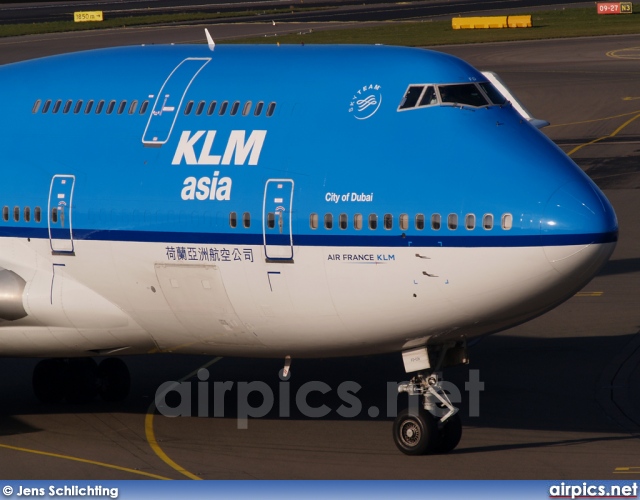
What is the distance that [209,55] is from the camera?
2611 cm

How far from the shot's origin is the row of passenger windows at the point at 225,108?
24.4 m

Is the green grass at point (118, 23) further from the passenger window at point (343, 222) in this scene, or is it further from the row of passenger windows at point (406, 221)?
the passenger window at point (343, 222)

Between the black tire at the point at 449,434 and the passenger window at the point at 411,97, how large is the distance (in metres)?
5.77

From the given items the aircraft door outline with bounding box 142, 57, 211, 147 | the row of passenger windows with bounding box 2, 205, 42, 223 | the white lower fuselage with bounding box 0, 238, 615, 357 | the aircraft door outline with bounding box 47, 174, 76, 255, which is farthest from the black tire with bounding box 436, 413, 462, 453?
the row of passenger windows with bounding box 2, 205, 42, 223

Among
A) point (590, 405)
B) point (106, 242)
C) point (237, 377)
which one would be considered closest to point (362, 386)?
point (237, 377)

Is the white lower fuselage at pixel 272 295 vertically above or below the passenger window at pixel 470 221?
below

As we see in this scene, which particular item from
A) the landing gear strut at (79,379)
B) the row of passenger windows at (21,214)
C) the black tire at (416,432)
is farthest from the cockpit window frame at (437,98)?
the landing gear strut at (79,379)

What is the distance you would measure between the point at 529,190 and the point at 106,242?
784 centimetres

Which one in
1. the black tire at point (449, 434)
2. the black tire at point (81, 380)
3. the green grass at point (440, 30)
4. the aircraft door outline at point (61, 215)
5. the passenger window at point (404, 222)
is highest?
the green grass at point (440, 30)

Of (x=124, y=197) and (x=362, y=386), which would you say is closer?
(x=124, y=197)

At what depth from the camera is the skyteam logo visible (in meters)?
23.7

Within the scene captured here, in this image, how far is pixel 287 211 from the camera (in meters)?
23.3

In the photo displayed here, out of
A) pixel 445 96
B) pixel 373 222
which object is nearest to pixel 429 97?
pixel 445 96

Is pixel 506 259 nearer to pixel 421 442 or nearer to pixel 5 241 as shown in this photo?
pixel 421 442
